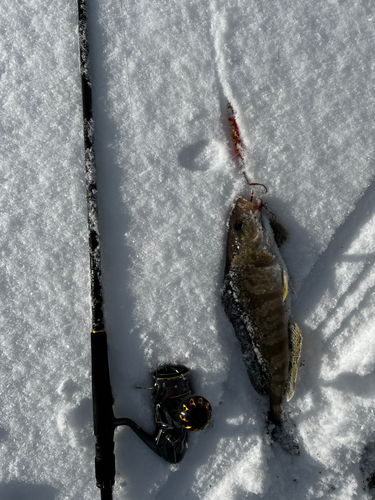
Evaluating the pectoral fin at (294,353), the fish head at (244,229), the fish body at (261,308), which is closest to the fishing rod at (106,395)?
the fish body at (261,308)

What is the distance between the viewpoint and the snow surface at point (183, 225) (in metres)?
2.67

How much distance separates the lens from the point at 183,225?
9.25 ft

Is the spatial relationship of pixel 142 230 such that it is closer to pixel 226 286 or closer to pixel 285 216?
pixel 226 286

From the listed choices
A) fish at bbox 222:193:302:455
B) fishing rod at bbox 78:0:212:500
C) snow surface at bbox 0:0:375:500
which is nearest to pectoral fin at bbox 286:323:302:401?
fish at bbox 222:193:302:455

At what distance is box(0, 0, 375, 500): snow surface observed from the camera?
105 inches

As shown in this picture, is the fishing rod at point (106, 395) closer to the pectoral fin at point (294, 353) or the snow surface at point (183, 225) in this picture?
the snow surface at point (183, 225)

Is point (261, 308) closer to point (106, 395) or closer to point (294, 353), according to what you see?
point (294, 353)

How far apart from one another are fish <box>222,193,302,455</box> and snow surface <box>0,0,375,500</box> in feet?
0.32

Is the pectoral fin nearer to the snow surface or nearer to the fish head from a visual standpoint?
the snow surface

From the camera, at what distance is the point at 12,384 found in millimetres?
2633

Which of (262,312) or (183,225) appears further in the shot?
(183,225)

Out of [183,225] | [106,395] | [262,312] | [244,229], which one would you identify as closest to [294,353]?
[262,312]

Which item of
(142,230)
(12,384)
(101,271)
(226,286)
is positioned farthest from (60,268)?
(226,286)

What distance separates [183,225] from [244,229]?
17.1 inches
